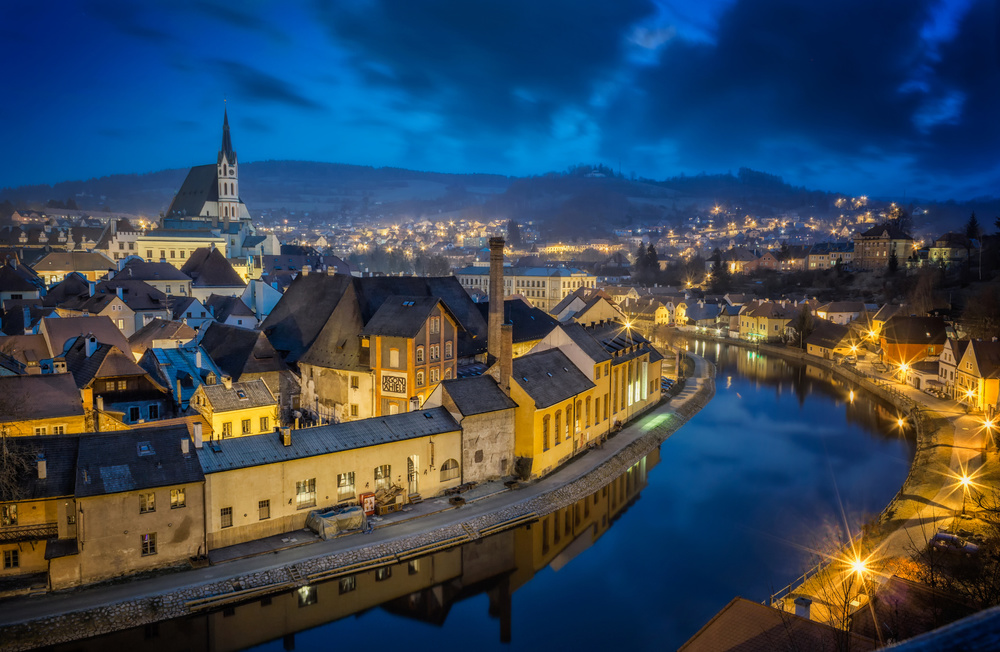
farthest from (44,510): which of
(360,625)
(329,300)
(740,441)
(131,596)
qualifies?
(740,441)

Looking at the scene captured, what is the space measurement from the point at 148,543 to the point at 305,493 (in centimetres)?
428

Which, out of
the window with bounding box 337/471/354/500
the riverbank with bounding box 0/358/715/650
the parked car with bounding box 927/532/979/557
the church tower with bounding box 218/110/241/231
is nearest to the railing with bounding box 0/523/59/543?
the riverbank with bounding box 0/358/715/650

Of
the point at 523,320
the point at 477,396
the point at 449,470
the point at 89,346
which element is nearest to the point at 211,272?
the point at 523,320

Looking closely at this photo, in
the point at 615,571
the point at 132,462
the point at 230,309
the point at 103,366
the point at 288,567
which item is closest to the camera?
the point at 132,462

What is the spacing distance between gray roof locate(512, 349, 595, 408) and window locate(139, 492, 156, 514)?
12441mm

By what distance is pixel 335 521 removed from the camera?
19.0 metres

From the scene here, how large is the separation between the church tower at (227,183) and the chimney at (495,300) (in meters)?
65.9

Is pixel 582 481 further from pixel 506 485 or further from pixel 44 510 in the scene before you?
pixel 44 510

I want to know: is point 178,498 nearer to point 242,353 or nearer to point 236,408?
point 236,408

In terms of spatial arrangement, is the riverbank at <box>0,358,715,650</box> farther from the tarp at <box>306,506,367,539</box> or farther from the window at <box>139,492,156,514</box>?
the window at <box>139,492,156,514</box>

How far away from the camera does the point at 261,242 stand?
79.7 m

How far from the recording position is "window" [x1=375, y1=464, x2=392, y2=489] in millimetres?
20828

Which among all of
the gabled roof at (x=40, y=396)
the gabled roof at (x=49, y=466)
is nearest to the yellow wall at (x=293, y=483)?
the gabled roof at (x=49, y=466)

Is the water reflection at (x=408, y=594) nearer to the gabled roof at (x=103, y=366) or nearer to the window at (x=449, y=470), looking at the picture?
the window at (x=449, y=470)
